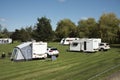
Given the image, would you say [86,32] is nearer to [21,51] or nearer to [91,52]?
[91,52]

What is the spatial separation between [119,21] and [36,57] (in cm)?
5062

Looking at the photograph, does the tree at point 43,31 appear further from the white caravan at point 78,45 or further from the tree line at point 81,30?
the white caravan at point 78,45

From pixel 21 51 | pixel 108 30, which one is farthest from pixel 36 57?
pixel 108 30

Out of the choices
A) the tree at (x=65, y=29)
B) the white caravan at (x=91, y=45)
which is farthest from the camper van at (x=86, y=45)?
the tree at (x=65, y=29)

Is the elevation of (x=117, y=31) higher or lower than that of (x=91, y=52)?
higher

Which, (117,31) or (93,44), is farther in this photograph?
(117,31)

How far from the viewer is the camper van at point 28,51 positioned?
98.4ft

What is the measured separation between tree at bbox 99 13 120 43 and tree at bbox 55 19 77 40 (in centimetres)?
2889

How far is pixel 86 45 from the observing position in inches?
Answer: 1640

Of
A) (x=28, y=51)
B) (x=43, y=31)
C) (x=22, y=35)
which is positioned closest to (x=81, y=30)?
(x=43, y=31)

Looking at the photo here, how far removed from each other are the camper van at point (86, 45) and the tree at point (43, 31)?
4795 centimetres

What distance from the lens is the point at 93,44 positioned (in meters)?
40.8

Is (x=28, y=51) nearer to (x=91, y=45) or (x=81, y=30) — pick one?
(x=91, y=45)

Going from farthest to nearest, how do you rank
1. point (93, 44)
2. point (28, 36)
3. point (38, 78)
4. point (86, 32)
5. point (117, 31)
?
point (28, 36) → point (86, 32) → point (117, 31) → point (93, 44) → point (38, 78)
